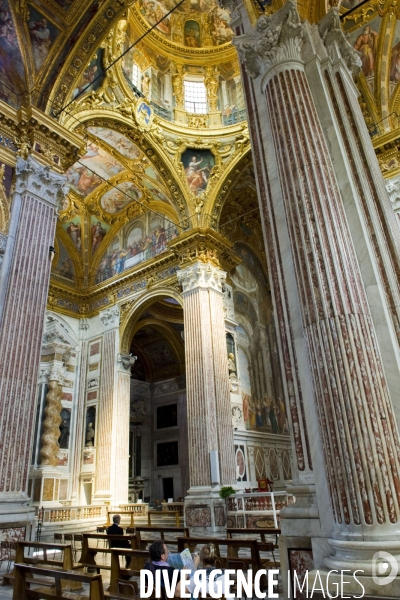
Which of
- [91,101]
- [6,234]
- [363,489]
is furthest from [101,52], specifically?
[363,489]

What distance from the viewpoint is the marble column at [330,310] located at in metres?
3.23

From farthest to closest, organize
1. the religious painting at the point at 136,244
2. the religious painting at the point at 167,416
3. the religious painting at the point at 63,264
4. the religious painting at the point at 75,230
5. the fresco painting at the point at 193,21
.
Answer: the religious painting at the point at 167,416 → the religious painting at the point at 75,230 → the religious painting at the point at 63,264 → the religious painting at the point at 136,244 → the fresco painting at the point at 193,21

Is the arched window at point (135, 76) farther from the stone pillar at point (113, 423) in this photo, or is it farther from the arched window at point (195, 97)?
the stone pillar at point (113, 423)

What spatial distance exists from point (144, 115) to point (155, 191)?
9.69 feet

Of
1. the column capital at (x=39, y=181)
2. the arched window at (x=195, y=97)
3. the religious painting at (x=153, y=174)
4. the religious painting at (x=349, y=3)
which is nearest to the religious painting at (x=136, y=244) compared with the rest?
the religious painting at (x=153, y=174)

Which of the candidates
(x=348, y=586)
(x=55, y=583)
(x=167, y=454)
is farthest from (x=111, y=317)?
(x=348, y=586)

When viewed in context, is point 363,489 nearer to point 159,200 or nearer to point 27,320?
point 27,320

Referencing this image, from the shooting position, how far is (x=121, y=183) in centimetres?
1741

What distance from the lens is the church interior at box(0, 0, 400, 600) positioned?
3.80 m

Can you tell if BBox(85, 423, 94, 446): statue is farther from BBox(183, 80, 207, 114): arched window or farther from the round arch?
BBox(183, 80, 207, 114): arched window

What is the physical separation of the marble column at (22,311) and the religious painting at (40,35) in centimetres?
312

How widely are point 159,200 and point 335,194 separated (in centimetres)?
1348

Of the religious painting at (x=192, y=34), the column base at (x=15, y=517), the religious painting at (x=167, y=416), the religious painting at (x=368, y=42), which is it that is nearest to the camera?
the column base at (x=15, y=517)

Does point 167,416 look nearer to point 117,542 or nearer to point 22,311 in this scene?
point 22,311
